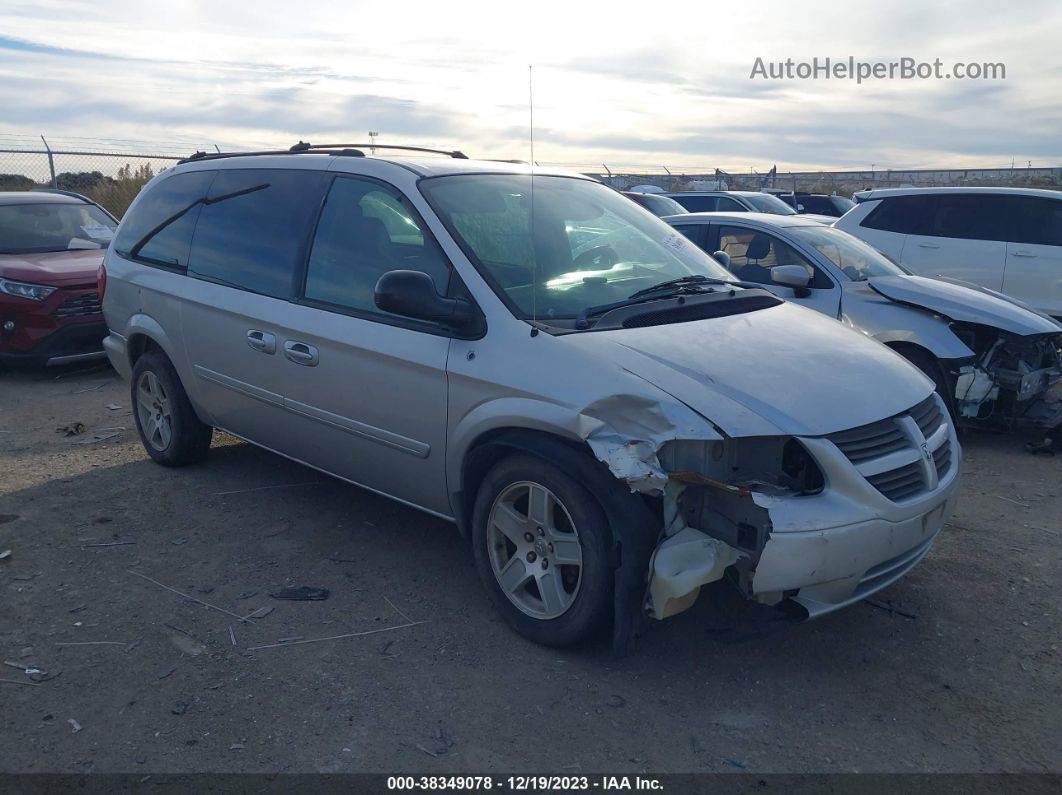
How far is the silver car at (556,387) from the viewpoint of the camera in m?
3.34

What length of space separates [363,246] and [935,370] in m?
4.42

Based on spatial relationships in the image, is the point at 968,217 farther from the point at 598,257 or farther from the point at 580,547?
the point at 580,547

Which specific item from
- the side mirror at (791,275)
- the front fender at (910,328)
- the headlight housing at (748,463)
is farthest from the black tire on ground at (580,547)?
the front fender at (910,328)

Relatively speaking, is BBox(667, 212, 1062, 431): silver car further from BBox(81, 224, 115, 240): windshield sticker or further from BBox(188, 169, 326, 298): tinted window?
BBox(81, 224, 115, 240): windshield sticker

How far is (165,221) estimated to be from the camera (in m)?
5.79

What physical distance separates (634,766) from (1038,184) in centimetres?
3822

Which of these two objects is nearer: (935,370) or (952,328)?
(935,370)

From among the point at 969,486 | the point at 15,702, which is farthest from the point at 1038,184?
the point at 15,702

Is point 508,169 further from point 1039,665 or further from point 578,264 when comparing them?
point 1039,665

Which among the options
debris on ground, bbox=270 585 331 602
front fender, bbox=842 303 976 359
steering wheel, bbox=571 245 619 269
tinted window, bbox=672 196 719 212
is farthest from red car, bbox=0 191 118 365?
tinted window, bbox=672 196 719 212

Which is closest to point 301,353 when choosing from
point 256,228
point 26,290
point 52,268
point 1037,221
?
point 256,228

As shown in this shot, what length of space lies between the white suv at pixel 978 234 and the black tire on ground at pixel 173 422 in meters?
6.96

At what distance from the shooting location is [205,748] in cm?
312

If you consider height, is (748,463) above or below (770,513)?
above
